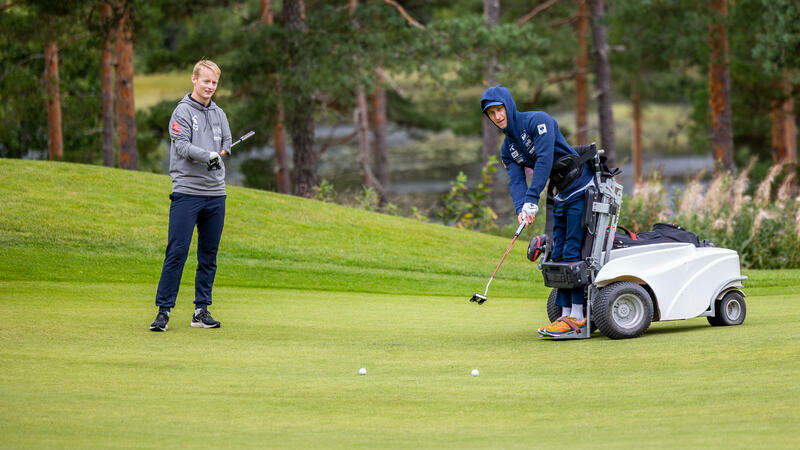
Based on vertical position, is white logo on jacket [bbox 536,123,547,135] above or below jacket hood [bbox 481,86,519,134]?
below

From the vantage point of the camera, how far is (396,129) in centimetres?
4772

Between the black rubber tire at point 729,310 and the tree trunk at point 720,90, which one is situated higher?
the tree trunk at point 720,90

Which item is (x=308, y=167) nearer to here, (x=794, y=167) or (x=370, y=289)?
(x=370, y=289)

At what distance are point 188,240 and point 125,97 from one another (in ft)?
55.6

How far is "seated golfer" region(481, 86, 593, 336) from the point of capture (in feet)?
23.8

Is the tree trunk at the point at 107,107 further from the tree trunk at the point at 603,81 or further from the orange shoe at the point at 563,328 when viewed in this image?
the orange shoe at the point at 563,328

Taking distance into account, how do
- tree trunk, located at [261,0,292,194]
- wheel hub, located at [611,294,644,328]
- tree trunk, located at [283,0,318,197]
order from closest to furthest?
wheel hub, located at [611,294,644,328], tree trunk, located at [283,0,318,197], tree trunk, located at [261,0,292,194]

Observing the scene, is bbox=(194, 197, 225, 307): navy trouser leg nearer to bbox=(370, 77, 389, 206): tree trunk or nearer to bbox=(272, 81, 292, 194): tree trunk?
bbox=(272, 81, 292, 194): tree trunk

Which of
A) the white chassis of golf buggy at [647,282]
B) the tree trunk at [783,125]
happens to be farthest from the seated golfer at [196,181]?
the tree trunk at [783,125]

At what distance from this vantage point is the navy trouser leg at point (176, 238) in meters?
7.77

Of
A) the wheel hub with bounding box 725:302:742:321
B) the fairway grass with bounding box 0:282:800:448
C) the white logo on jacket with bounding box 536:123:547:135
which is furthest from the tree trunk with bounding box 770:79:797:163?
the white logo on jacket with bounding box 536:123:547:135

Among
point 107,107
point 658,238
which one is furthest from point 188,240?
point 107,107

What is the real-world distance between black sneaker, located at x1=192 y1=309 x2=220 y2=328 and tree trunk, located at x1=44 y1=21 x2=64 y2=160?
24.4 metres

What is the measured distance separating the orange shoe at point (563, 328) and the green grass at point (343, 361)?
20 cm
